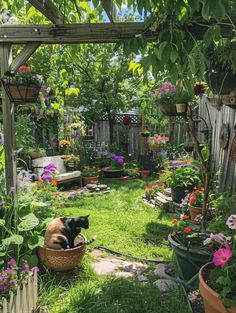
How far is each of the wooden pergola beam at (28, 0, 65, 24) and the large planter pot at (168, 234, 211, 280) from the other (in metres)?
2.26

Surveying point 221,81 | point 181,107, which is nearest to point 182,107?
point 181,107

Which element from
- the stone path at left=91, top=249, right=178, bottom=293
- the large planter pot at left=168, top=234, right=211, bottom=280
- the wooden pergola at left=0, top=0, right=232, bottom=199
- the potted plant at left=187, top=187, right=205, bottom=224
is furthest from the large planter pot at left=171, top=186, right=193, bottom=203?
the wooden pergola at left=0, top=0, right=232, bottom=199

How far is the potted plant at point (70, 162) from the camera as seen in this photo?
7910mm

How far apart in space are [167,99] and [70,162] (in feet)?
13.9

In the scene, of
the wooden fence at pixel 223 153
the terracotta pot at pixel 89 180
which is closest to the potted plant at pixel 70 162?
the terracotta pot at pixel 89 180

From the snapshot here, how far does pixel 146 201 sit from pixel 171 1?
4750mm

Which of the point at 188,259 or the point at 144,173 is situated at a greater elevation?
the point at 188,259

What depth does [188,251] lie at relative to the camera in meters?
2.85

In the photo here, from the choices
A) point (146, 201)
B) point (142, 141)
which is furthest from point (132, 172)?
point (146, 201)

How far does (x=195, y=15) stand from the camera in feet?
7.77

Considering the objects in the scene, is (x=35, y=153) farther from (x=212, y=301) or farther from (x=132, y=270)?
(x=212, y=301)

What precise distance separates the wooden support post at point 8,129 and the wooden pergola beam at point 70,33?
0.53 feet

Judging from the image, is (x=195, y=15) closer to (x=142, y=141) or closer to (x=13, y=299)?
(x=13, y=299)

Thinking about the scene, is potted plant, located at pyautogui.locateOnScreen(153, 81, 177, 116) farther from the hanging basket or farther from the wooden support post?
the wooden support post
